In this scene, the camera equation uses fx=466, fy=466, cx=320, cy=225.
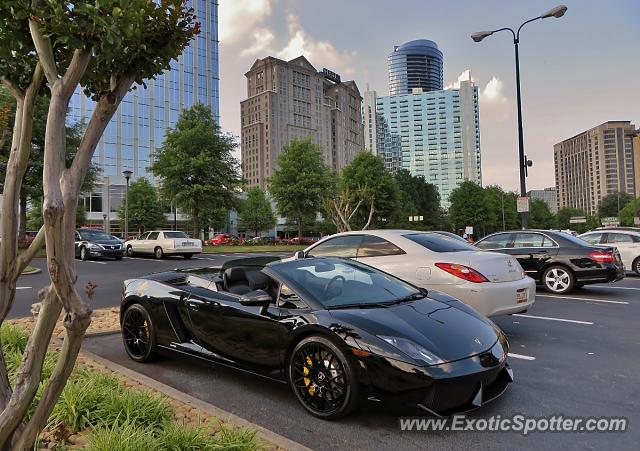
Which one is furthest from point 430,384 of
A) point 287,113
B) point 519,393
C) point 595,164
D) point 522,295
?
point 287,113

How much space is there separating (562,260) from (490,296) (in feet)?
17.4

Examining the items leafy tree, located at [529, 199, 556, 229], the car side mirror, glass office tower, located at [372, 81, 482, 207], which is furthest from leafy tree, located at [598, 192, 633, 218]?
the car side mirror

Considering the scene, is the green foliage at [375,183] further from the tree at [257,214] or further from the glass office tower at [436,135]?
the glass office tower at [436,135]

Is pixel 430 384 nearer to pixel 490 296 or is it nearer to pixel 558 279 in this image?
pixel 490 296

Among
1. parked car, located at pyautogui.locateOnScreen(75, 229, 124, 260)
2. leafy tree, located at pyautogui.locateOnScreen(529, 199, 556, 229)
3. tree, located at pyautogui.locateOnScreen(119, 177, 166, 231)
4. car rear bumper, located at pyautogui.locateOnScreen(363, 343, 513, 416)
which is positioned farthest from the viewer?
leafy tree, located at pyautogui.locateOnScreen(529, 199, 556, 229)

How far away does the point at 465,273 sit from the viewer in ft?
19.6

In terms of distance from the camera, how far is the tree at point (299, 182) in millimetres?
40969

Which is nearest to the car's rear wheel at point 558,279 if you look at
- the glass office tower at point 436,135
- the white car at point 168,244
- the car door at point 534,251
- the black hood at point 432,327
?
the car door at point 534,251

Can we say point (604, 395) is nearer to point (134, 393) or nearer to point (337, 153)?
point (134, 393)

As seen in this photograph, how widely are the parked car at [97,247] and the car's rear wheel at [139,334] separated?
18.4m

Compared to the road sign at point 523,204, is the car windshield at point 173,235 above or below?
below

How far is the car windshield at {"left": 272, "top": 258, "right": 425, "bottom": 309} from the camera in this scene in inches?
158

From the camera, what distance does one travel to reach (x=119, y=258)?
23.1 metres

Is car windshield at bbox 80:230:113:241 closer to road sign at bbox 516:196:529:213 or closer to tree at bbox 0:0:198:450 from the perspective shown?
road sign at bbox 516:196:529:213
